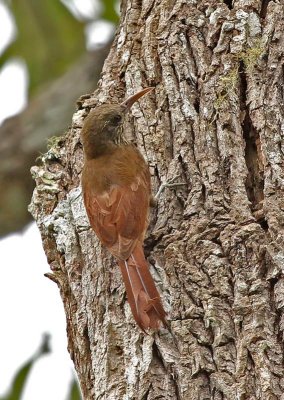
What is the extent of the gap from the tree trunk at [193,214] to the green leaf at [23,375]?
1681 millimetres

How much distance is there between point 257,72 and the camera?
504cm

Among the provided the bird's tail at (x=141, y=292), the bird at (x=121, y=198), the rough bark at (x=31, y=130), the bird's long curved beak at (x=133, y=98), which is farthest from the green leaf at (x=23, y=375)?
the bird's tail at (x=141, y=292)

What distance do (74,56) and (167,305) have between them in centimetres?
406

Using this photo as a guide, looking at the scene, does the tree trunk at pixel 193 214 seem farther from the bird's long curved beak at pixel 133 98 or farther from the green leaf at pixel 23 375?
the green leaf at pixel 23 375

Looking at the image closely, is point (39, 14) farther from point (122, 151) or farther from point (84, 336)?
point (84, 336)

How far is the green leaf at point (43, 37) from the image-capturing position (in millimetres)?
7259

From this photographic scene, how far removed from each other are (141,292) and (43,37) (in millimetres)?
3519

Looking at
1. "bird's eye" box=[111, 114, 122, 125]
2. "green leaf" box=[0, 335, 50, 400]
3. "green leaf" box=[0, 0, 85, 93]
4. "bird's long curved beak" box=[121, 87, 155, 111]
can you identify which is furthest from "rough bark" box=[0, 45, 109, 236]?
"bird's long curved beak" box=[121, 87, 155, 111]

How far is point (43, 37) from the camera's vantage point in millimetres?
7383

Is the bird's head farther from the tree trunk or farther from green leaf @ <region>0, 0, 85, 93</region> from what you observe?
green leaf @ <region>0, 0, 85, 93</region>

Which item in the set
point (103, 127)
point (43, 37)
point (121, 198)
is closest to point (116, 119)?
point (103, 127)

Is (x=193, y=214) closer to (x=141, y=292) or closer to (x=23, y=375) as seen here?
(x=141, y=292)

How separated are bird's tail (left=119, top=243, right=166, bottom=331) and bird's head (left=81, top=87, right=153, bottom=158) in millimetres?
968

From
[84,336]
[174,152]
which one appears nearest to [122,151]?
[174,152]
